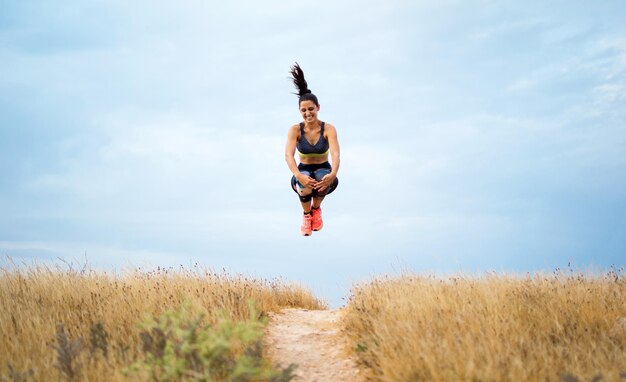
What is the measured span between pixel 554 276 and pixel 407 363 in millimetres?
5497

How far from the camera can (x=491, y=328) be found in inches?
253

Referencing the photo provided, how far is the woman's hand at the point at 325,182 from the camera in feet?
32.7

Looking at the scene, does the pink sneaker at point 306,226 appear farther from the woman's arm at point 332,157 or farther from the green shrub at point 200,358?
the green shrub at point 200,358

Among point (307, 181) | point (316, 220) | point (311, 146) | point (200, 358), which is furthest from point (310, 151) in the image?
point (200, 358)

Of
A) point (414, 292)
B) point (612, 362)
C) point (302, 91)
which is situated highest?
point (302, 91)

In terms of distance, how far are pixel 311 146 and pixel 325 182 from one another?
2.45ft

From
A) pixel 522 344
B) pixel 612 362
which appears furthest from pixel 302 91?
pixel 612 362

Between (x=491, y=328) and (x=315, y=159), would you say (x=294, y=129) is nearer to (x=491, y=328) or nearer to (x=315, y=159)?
(x=315, y=159)

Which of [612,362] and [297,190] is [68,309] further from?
[612,362]

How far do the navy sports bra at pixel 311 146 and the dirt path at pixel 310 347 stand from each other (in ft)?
A: 9.85

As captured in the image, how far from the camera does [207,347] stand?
5.09 m

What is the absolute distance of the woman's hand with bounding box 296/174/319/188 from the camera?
392 inches

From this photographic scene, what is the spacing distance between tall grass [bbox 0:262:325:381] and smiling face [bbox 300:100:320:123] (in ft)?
10.8

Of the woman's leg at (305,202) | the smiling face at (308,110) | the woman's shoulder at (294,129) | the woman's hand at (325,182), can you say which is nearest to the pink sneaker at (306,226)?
the woman's leg at (305,202)
